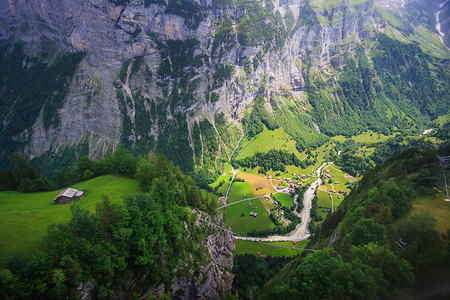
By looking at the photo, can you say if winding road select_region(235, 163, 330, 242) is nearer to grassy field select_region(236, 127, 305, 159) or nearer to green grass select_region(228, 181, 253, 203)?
green grass select_region(228, 181, 253, 203)

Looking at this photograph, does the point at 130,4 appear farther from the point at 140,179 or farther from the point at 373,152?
the point at 373,152

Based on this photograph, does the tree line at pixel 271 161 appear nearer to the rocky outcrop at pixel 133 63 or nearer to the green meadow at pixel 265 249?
the rocky outcrop at pixel 133 63

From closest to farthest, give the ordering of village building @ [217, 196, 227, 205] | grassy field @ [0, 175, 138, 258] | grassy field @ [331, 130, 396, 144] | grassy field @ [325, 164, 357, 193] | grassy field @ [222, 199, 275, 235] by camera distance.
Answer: grassy field @ [0, 175, 138, 258] < grassy field @ [222, 199, 275, 235] < village building @ [217, 196, 227, 205] < grassy field @ [325, 164, 357, 193] < grassy field @ [331, 130, 396, 144]

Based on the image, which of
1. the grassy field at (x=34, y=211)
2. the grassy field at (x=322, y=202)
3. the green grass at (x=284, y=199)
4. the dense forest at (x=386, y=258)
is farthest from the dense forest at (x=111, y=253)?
the grassy field at (x=322, y=202)

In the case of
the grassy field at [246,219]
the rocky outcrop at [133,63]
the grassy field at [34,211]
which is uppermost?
the rocky outcrop at [133,63]

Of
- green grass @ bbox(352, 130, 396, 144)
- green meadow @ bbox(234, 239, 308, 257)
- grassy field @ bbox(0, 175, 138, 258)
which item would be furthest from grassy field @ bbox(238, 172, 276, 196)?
green grass @ bbox(352, 130, 396, 144)

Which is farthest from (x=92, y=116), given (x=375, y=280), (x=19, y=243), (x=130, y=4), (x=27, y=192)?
(x=375, y=280)
